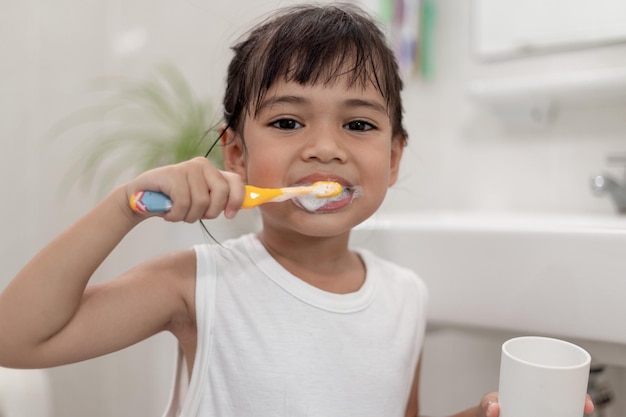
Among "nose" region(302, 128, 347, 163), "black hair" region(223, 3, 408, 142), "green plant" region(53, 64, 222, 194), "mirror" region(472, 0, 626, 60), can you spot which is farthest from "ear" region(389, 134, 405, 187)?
"mirror" region(472, 0, 626, 60)

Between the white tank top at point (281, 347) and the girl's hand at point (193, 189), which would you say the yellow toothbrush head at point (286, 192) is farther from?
the white tank top at point (281, 347)

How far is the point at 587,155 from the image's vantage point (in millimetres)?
1110

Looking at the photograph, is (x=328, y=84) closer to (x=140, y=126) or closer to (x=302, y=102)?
(x=302, y=102)

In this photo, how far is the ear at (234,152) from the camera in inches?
27.9

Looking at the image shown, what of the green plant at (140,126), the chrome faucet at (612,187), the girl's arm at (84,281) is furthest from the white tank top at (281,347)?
the chrome faucet at (612,187)

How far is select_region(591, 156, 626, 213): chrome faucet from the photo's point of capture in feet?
3.20

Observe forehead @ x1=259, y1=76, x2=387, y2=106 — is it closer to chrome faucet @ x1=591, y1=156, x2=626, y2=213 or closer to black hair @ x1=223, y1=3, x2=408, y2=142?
black hair @ x1=223, y1=3, x2=408, y2=142

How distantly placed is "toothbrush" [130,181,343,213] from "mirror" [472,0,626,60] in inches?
28.7

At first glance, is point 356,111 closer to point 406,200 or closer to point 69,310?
point 69,310

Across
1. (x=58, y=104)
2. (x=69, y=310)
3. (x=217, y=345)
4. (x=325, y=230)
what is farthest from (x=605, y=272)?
(x=58, y=104)

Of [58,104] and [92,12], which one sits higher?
[92,12]

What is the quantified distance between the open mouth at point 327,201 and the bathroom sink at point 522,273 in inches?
7.7

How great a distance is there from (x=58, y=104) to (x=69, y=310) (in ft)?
1.79

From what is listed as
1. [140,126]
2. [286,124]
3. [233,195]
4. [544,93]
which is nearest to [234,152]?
[286,124]
